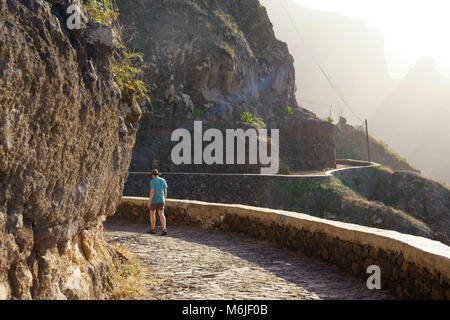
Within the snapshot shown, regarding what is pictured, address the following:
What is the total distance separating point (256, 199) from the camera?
26.4 m

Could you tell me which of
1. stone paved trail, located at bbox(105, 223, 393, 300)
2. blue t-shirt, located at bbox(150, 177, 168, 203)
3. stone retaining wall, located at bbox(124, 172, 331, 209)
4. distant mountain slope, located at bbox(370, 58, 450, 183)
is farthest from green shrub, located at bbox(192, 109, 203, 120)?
distant mountain slope, located at bbox(370, 58, 450, 183)

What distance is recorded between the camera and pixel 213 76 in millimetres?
35562

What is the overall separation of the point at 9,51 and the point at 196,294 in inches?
136

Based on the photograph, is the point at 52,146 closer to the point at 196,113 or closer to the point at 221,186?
the point at 221,186

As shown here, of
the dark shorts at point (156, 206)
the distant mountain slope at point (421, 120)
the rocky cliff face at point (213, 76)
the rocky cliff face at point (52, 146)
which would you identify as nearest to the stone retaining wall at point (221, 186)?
the rocky cliff face at point (213, 76)

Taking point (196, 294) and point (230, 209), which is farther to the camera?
point (230, 209)

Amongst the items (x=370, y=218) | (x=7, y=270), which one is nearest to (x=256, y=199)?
(x=370, y=218)

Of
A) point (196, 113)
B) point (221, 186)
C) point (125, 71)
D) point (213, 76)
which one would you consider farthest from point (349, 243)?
point (213, 76)

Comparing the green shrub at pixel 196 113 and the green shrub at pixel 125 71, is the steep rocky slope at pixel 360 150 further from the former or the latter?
the green shrub at pixel 125 71

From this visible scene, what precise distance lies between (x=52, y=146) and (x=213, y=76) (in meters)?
32.8

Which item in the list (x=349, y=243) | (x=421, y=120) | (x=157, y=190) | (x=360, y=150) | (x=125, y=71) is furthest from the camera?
(x=421, y=120)

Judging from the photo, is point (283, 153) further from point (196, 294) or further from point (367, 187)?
point (196, 294)

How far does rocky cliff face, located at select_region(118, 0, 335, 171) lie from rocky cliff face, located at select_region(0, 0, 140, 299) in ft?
69.2

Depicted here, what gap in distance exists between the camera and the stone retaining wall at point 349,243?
448cm
